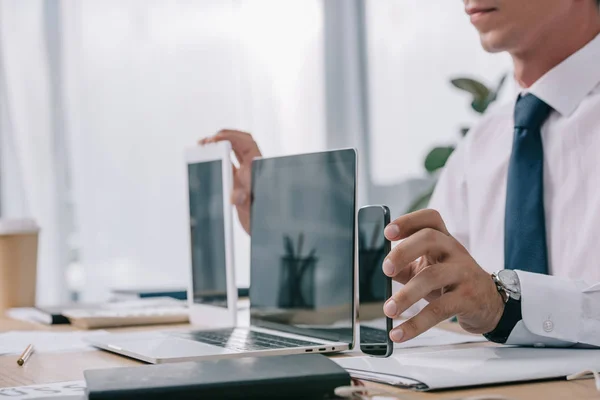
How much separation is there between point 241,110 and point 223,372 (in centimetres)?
261

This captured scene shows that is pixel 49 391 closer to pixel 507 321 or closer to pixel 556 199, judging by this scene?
pixel 507 321

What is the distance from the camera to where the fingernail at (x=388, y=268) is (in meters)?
0.86

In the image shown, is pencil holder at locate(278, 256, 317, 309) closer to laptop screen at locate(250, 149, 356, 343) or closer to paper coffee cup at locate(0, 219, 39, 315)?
laptop screen at locate(250, 149, 356, 343)

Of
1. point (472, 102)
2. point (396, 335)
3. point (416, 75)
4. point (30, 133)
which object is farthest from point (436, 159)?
point (396, 335)

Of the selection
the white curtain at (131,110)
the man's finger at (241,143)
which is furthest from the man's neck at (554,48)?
the white curtain at (131,110)

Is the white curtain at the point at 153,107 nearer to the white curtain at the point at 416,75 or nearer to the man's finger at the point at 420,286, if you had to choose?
the white curtain at the point at 416,75

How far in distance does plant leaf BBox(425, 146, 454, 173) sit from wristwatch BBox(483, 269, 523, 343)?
5.29 feet

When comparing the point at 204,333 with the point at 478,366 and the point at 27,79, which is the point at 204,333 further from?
the point at 27,79

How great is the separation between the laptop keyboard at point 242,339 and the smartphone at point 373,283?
67mm

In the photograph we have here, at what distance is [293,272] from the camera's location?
3.59 ft

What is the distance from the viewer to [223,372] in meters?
0.67

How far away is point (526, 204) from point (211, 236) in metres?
0.50

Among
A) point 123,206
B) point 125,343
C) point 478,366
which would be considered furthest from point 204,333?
point 123,206

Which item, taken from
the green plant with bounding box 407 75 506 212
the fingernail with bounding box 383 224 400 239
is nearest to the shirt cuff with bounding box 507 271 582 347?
the fingernail with bounding box 383 224 400 239
